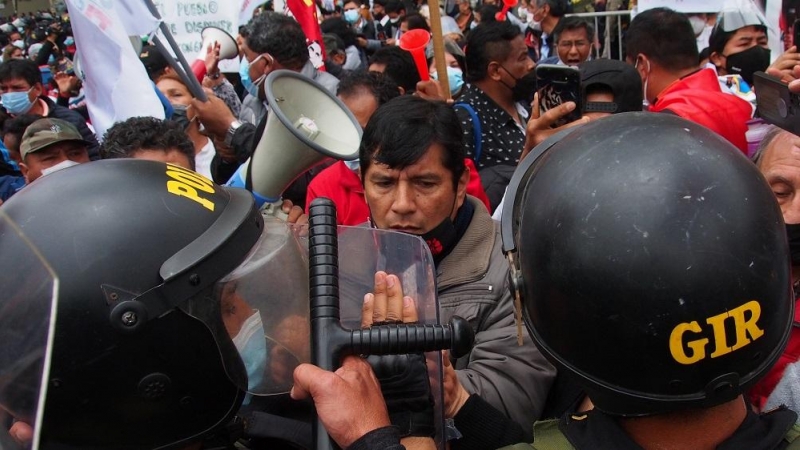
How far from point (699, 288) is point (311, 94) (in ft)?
9.51

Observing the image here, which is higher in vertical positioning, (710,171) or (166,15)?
(710,171)

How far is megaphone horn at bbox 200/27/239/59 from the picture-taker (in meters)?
6.74

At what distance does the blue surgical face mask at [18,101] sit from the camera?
24.8 ft

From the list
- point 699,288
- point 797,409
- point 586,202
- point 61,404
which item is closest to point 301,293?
point 61,404

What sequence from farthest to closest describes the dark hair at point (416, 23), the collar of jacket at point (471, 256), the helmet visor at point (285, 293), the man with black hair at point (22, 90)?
the dark hair at point (416, 23), the man with black hair at point (22, 90), the collar of jacket at point (471, 256), the helmet visor at point (285, 293)

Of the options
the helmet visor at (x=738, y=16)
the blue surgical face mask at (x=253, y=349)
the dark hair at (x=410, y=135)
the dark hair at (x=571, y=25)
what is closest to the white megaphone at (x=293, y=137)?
the dark hair at (x=410, y=135)

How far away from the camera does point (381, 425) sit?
55.9 inches

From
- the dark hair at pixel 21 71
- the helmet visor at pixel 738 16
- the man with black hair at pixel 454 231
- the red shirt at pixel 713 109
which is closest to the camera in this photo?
the man with black hair at pixel 454 231

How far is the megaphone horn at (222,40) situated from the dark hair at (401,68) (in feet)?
5.33

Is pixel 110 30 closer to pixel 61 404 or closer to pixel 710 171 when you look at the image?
pixel 61 404

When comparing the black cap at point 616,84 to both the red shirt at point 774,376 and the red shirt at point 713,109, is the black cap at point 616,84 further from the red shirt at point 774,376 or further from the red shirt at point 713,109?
the red shirt at point 774,376

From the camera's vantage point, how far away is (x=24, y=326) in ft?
4.51

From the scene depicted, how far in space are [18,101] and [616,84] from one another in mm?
6313

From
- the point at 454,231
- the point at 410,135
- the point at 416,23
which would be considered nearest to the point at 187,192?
the point at 454,231
